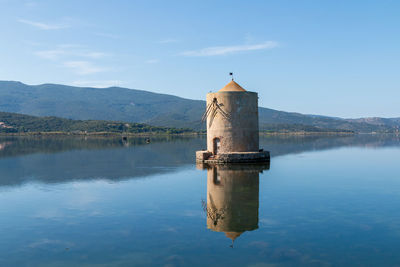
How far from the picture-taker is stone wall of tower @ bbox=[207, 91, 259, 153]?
31.7m

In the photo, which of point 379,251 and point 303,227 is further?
point 303,227

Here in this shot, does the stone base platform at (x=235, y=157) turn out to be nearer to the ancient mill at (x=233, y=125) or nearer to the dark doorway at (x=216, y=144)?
the ancient mill at (x=233, y=125)

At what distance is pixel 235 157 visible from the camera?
1220 inches

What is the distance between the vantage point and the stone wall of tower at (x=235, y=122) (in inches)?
1248

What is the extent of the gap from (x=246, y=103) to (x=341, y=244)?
72.0ft

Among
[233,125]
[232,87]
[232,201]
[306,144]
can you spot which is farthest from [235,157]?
[306,144]

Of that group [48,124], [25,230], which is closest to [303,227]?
[25,230]

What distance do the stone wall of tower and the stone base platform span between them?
86 centimetres

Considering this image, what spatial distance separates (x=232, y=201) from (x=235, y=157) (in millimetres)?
14751

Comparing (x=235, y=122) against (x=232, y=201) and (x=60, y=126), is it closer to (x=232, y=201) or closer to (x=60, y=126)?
(x=232, y=201)

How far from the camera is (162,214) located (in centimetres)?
1444

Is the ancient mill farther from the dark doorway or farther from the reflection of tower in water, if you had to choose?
the reflection of tower in water

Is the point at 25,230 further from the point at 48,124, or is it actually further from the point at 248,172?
the point at 48,124

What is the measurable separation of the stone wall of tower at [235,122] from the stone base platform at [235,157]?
86 centimetres
